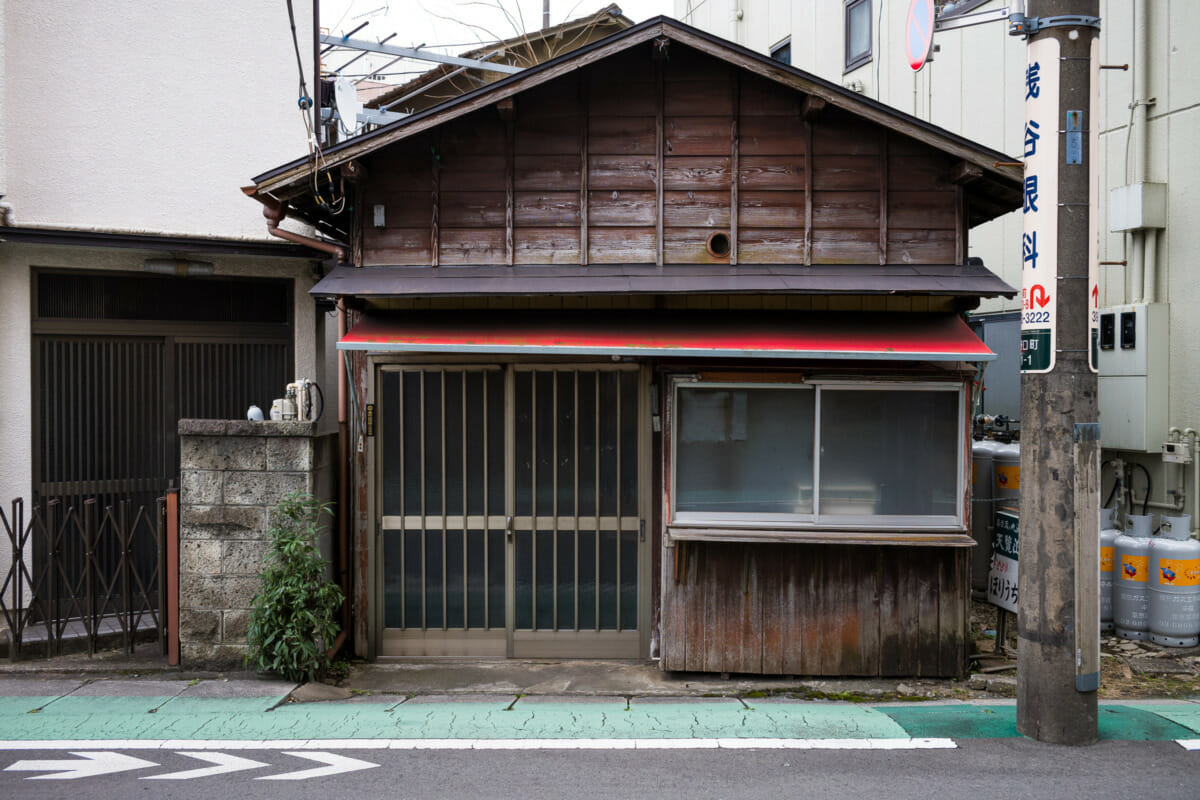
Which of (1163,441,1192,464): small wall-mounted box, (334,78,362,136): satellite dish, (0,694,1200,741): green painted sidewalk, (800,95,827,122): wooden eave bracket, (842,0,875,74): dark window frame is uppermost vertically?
(842,0,875,74): dark window frame

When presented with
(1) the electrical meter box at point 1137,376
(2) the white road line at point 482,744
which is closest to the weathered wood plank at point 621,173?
(2) the white road line at point 482,744

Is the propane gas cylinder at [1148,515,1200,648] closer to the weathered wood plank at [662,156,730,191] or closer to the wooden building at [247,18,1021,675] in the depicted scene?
the wooden building at [247,18,1021,675]

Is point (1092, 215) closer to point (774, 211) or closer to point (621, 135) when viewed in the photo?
point (774, 211)

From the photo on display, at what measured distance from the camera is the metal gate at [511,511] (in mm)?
7504

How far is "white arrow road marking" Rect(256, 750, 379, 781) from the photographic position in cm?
498

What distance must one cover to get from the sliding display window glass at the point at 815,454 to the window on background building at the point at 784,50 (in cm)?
1019

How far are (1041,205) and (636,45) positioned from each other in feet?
11.2

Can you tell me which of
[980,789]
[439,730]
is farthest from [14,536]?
[980,789]

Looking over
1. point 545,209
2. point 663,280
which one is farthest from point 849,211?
point 545,209

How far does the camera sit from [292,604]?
6.62 m

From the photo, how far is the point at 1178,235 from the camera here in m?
8.25

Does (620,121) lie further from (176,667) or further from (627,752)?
(176,667)

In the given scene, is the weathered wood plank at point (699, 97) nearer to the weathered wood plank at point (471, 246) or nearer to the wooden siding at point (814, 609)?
the weathered wood plank at point (471, 246)

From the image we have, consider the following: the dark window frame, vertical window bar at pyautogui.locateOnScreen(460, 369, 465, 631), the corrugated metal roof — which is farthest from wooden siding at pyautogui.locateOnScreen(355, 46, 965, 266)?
the dark window frame
